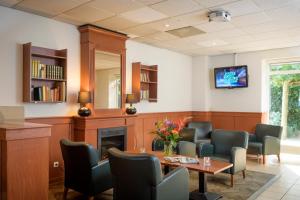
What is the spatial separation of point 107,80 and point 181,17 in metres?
1.85

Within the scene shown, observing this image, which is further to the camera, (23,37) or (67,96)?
(67,96)

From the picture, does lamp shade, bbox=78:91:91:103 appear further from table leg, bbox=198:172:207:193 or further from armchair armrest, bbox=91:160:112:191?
table leg, bbox=198:172:207:193

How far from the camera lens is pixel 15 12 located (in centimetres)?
407

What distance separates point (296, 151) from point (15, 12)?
22.9 feet

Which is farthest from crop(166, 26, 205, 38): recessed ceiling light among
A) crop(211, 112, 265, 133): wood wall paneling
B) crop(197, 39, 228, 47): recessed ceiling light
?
crop(211, 112, 265, 133): wood wall paneling

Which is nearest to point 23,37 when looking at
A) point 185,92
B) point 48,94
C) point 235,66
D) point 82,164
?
point 48,94

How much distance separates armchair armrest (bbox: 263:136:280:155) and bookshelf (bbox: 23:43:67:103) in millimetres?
4368

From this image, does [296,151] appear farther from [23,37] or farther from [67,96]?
[23,37]

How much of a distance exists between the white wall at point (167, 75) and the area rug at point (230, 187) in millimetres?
2315

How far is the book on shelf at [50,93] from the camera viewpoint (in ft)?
13.6

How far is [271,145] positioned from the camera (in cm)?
602

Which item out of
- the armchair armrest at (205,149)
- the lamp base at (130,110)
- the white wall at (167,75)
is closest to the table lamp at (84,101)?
the lamp base at (130,110)

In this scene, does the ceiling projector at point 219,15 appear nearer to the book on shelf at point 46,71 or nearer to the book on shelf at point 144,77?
the book on shelf at point 144,77

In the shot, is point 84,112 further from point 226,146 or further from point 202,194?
point 226,146
